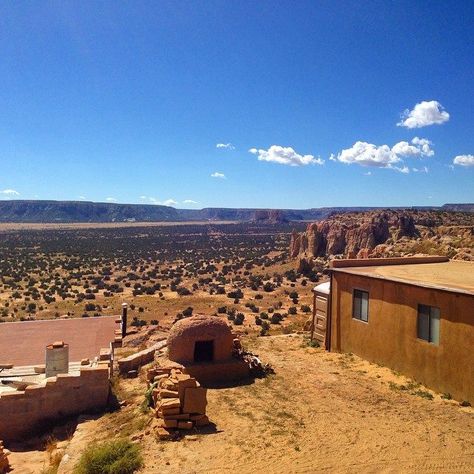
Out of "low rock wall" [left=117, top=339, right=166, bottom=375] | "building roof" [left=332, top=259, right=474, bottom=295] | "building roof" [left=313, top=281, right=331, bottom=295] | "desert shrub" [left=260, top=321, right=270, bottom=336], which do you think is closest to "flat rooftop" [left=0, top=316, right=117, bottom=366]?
"low rock wall" [left=117, top=339, right=166, bottom=375]

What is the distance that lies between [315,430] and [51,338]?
1521 centimetres

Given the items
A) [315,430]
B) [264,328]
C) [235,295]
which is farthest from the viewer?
[235,295]

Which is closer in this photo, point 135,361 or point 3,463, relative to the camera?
point 3,463

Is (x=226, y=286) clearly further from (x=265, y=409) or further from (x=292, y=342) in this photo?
(x=265, y=409)

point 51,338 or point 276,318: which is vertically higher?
point 51,338

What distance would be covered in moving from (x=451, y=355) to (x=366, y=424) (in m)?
3.86

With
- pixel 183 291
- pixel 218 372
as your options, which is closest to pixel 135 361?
pixel 218 372

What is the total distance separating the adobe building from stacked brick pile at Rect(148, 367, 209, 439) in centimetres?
722

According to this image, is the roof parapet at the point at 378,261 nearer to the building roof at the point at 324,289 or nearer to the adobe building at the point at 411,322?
the adobe building at the point at 411,322

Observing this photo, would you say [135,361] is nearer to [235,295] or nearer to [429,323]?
[429,323]

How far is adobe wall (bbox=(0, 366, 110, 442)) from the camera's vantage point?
482 inches

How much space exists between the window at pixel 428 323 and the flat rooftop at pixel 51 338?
1273 centimetres

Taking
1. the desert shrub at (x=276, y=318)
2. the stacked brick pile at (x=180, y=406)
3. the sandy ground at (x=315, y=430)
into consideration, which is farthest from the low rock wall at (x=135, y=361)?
the desert shrub at (x=276, y=318)

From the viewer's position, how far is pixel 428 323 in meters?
13.8
